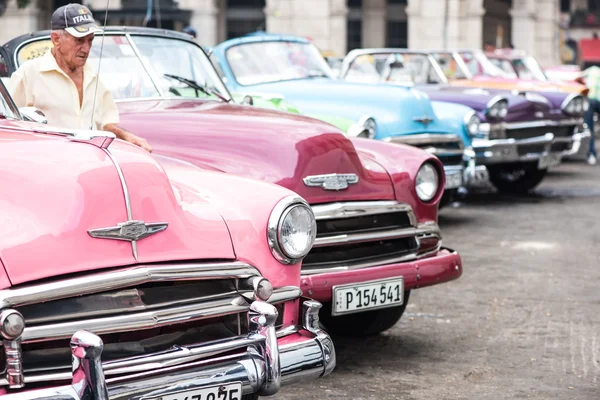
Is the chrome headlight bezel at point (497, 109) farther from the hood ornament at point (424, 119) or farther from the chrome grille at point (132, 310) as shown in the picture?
the chrome grille at point (132, 310)

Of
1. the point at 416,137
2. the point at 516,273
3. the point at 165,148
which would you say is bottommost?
the point at 516,273

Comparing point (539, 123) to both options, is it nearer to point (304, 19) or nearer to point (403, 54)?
point (403, 54)

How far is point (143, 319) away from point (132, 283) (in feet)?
0.38

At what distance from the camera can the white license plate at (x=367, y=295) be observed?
5434 mm

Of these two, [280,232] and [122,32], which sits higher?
[122,32]

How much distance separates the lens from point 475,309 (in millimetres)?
7223

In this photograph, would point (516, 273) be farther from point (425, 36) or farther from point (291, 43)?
point (425, 36)

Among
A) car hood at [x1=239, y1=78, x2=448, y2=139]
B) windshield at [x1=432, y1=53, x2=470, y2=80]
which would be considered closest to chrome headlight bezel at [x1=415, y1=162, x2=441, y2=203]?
car hood at [x1=239, y1=78, x2=448, y2=139]

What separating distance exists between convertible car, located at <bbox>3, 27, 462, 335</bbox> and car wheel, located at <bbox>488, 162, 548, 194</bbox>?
25.4ft

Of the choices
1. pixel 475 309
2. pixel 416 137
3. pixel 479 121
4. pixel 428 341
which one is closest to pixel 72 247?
pixel 428 341

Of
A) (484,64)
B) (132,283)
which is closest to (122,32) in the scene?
(132,283)

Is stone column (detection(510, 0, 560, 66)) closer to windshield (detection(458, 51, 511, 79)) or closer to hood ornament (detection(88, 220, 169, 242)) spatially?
windshield (detection(458, 51, 511, 79))

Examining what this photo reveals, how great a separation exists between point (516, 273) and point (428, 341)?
91.4 inches

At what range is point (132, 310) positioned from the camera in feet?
11.9
